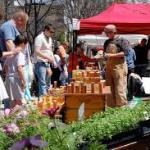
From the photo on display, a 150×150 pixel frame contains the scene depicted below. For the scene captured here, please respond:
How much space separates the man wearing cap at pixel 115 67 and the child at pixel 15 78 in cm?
202

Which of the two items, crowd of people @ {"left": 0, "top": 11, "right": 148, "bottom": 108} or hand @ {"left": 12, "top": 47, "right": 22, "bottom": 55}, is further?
crowd of people @ {"left": 0, "top": 11, "right": 148, "bottom": 108}

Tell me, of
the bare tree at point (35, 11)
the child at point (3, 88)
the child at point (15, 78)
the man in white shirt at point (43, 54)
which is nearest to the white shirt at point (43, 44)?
the man in white shirt at point (43, 54)

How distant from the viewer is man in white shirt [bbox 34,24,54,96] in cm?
1057

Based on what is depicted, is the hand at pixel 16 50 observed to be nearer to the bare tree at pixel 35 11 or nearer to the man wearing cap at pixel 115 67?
the man wearing cap at pixel 115 67

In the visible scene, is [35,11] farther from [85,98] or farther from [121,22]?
[85,98]

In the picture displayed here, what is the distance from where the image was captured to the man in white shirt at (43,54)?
416 inches

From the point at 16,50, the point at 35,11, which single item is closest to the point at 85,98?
the point at 16,50

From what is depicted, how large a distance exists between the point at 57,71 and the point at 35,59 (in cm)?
481

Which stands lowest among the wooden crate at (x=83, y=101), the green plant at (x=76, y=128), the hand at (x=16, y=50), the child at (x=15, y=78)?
the wooden crate at (x=83, y=101)

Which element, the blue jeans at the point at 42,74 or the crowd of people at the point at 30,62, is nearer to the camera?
the crowd of people at the point at 30,62

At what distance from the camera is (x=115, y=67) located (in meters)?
9.78

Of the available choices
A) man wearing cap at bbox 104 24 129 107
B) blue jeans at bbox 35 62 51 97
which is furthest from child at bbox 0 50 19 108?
blue jeans at bbox 35 62 51 97

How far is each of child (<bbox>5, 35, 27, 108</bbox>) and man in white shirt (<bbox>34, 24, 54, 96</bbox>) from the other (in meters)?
2.44

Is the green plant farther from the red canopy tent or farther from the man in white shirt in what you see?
the red canopy tent
